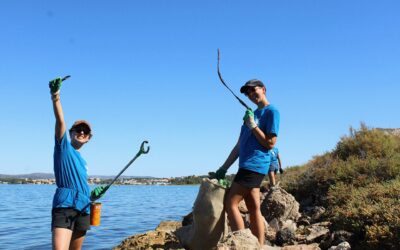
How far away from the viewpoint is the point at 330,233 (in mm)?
7410

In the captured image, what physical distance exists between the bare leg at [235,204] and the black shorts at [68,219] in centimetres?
180

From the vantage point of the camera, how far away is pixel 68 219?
176 inches

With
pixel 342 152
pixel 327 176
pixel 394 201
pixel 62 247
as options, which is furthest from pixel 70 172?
pixel 342 152

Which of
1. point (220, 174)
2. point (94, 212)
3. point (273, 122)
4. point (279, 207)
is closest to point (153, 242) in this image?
point (279, 207)

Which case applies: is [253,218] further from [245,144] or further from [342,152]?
[342,152]

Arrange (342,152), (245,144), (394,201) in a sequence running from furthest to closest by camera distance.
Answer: (342,152) → (394,201) → (245,144)

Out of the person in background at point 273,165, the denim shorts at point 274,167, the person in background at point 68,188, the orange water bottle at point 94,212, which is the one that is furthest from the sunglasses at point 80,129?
the denim shorts at point 274,167

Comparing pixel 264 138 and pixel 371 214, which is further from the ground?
pixel 264 138

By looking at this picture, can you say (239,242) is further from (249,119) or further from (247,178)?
(249,119)

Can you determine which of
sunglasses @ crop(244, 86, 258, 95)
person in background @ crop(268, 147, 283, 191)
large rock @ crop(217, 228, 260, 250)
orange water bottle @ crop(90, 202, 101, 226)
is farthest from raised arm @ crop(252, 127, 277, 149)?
person in background @ crop(268, 147, 283, 191)

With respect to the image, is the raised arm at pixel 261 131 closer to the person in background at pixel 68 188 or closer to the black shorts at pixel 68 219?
the person in background at pixel 68 188

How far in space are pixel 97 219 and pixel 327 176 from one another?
291 inches

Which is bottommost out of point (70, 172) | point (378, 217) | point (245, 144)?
point (378, 217)

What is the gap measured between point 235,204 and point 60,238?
2144mm
